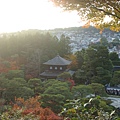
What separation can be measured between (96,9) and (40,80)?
37.6 ft

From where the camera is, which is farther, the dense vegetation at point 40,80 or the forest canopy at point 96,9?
the dense vegetation at point 40,80

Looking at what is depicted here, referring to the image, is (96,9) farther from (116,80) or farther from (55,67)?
(55,67)

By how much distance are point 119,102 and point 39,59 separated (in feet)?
31.5

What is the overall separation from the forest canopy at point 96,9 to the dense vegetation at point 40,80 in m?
1.77

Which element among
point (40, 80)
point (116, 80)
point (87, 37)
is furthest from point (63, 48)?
point (87, 37)

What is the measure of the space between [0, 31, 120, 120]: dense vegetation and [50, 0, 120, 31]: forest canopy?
1.77 metres

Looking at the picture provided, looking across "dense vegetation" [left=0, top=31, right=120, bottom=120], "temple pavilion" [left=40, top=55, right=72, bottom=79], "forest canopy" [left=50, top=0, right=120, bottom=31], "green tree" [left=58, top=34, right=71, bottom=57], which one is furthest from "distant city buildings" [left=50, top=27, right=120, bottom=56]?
"forest canopy" [left=50, top=0, right=120, bottom=31]

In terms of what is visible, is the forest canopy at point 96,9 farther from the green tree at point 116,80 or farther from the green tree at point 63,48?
the green tree at point 63,48

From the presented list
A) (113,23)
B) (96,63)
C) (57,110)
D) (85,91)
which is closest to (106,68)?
(96,63)

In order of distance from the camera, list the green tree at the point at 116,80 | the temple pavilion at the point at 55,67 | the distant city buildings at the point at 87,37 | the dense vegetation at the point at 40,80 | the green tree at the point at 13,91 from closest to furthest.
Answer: the dense vegetation at the point at 40,80
the green tree at the point at 13,91
the green tree at the point at 116,80
the temple pavilion at the point at 55,67
the distant city buildings at the point at 87,37

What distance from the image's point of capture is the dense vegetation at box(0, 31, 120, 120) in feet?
32.1

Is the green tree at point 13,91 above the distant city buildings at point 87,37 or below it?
below

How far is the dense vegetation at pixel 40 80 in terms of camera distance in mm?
9789

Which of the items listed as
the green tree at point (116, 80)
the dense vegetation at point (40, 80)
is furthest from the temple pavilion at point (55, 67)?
the green tree at point (116, 80)
